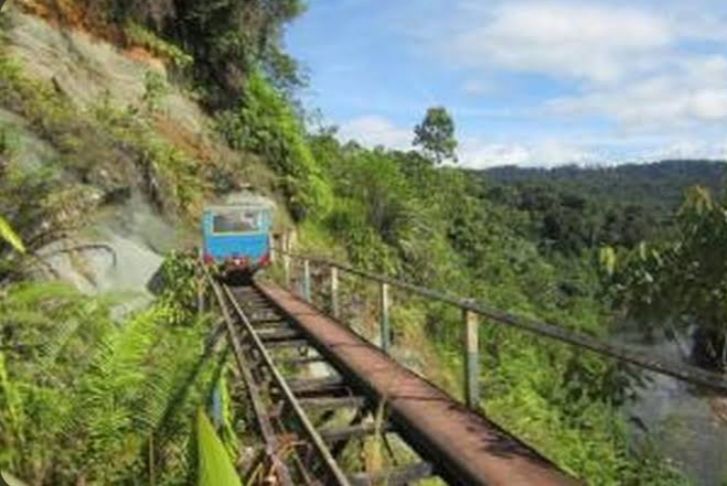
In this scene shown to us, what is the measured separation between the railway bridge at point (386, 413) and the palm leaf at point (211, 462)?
Answer: 3.19 metres

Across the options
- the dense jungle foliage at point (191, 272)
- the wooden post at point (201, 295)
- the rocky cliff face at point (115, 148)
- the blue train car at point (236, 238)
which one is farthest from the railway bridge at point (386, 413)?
the blue train car at point (236, 238)

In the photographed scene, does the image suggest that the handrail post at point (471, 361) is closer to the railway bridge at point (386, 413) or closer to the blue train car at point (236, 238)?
the railway bridge at point (386, 413)

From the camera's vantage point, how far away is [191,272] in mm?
22922

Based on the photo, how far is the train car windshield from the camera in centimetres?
2638

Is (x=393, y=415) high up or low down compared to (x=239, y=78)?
down

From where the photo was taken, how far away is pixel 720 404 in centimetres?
551

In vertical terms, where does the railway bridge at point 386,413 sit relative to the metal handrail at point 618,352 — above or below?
below

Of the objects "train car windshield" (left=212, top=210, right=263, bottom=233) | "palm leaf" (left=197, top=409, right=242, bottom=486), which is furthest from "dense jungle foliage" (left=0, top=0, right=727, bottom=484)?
"train car windshield" (left=212, top=210, right=263, bottom=233)

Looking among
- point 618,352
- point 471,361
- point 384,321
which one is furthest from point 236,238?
point 618,352

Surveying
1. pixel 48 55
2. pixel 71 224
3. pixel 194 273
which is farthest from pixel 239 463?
pixel 48 55

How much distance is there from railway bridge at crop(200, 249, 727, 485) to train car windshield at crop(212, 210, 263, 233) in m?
12.4

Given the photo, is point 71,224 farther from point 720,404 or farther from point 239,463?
point 720,404

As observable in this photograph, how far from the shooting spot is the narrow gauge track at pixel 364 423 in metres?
6.77

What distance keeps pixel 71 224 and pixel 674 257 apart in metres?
10.6
